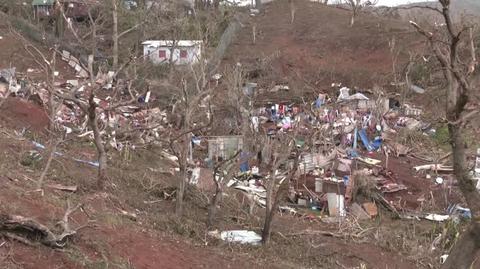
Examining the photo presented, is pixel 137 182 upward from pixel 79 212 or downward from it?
downward

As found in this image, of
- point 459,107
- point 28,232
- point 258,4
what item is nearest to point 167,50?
point 258,4

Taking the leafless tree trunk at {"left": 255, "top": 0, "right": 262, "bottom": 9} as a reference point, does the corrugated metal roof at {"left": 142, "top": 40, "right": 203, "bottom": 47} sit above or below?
below

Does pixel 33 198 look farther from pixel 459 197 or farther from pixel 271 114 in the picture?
pixel 271 114

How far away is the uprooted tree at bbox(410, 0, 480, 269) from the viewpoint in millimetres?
4605

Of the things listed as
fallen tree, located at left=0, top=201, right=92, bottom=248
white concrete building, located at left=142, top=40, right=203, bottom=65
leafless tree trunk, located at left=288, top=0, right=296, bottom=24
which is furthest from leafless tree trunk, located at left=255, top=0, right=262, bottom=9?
fallen tree, located at left=0, top=201, right=92, bottom=248

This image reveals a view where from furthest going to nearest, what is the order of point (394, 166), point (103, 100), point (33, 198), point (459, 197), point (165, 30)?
point (165, 30) < point (103, 100) < point (394, 166) < point (459, 197) < point (33, 198)

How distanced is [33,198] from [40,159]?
363cm

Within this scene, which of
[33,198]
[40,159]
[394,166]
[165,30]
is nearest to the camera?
[33,198]

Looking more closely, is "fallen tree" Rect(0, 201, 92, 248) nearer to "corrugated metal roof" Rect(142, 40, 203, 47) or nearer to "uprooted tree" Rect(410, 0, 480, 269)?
"uprooted tree" Rect(410, 0, 480, 269)

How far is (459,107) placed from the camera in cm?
483

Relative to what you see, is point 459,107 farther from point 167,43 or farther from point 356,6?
point 356,6

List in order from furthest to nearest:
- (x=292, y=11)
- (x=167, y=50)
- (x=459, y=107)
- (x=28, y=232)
Result: (x=292, y=11)
(x=167, y=50)
(x=28, y=232)
(x=459, y=107)

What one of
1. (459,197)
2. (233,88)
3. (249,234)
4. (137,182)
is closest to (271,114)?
(233,88)

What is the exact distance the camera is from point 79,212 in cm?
801
